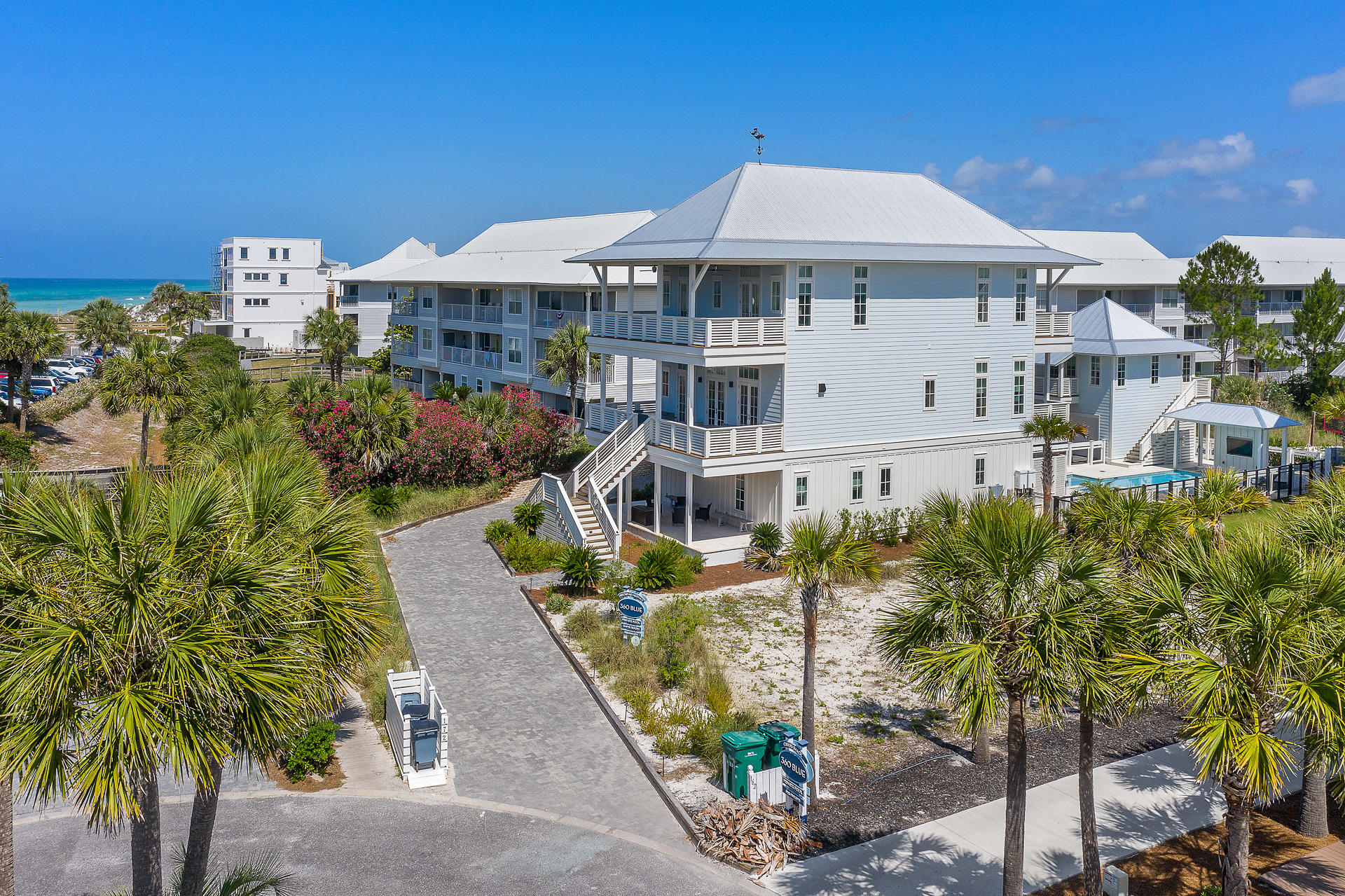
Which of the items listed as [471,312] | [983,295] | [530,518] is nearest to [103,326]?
[471,312]

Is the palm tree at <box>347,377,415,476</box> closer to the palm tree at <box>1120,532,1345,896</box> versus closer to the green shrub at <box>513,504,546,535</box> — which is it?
the green shrub at <box>513,504,546,535</box>

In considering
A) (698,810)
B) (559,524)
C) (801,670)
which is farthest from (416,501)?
(698,810)

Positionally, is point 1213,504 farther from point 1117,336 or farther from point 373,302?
point 373,302

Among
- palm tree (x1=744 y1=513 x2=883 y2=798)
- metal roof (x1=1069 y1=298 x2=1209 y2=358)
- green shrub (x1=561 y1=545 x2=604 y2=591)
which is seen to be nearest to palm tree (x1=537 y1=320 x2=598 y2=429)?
green shrub (x1=561 y1=545 x2=604 y2=591)

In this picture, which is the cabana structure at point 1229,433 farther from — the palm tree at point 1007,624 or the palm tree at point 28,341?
the palm tree at point 28,341

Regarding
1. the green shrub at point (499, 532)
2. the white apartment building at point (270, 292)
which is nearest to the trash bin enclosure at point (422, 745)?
the green shrub at point (499, 532)

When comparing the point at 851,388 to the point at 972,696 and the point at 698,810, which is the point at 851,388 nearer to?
the point at 698,810
